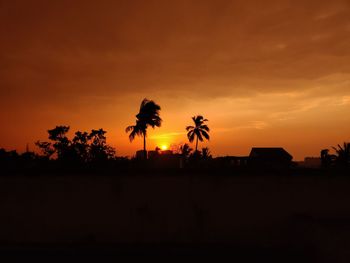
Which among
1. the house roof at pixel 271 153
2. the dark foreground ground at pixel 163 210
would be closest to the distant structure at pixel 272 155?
the house roof at pixel 271 153

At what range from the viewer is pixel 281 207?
13977 mm

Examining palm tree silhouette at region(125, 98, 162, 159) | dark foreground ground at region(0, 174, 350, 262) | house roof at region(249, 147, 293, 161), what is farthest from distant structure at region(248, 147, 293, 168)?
dark foreground ground at region(0, 174, 350, 262)

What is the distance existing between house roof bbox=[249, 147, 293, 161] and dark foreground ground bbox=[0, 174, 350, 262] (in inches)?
1596

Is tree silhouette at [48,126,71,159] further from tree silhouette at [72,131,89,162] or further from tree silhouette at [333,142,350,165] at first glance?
tree silhouette at [333,142,350,165]

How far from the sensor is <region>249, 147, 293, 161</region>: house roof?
54.5 meters

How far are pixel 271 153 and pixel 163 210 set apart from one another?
44.0m

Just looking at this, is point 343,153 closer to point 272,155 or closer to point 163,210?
point 272,155

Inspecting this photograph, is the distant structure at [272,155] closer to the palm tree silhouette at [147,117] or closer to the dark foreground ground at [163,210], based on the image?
the palm tree silhouette at [147,117]

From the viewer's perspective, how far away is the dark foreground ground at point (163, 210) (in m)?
13.9

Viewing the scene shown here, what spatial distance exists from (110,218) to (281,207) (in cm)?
630

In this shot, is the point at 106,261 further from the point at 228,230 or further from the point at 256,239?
the point at 256,239

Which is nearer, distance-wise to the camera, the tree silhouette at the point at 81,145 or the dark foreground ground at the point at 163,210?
the dark foreground ground at the point at 163,210

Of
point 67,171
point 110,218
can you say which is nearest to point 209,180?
point 110,218

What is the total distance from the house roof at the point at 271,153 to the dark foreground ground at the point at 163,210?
40551 millimetres
